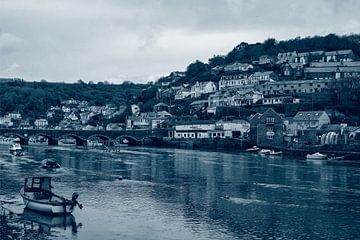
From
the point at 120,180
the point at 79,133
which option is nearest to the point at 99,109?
the point at 79,133

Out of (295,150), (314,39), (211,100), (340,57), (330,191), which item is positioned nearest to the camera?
(330,191)

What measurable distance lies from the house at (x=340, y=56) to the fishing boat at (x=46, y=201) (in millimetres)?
83330

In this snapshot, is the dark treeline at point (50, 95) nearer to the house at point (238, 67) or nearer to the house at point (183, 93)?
the house at point (183, 93)

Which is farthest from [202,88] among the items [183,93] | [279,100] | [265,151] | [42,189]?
[42,189]

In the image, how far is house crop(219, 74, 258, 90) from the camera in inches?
3922

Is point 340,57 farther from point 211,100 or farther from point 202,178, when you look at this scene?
point 202,178

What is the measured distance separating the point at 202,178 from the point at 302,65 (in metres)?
70.1

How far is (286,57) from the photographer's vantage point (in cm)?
11075

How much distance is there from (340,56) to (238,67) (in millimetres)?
20228

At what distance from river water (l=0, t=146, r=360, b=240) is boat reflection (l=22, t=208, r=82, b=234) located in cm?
4

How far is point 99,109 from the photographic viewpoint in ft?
504

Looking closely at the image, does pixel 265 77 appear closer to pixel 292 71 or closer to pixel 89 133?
pixel 292 71

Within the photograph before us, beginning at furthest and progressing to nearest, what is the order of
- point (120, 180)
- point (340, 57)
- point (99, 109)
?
1. point (99, 109)
2. point (340, 57)
3. point (120, 180)

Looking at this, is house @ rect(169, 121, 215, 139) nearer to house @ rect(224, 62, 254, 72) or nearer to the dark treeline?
house @ rect(224, 62, 254, 72)
